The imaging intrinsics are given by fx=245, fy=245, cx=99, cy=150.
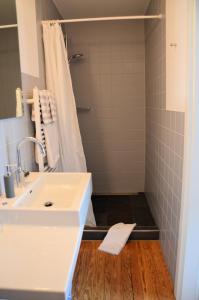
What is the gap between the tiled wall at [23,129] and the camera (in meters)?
1.47

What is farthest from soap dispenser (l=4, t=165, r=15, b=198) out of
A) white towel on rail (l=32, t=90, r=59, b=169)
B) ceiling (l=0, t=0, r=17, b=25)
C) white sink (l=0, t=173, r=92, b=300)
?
ceiling (l=0, t=0, r=17, b=25)

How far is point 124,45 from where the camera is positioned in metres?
3.09

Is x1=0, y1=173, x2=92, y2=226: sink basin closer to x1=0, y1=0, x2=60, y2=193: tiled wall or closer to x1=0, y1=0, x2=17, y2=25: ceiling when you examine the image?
x1=0, y1=0, x2=60, y2=193: tiled wall

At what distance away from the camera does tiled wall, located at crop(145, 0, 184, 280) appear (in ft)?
5.50

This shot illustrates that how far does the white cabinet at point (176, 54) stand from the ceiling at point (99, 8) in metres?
0.87

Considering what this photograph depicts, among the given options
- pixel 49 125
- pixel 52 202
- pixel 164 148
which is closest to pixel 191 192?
pixel 164 148

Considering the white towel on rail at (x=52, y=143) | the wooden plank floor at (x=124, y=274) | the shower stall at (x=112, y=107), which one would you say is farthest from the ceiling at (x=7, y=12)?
the wooden plank floor at (x=124, y=274)

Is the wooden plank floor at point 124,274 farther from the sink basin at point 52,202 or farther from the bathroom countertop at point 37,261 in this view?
the bathroom countertop at point 37,261

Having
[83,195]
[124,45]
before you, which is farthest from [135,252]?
[124,45]

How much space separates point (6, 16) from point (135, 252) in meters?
2.04

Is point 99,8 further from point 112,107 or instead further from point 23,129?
point 23,129

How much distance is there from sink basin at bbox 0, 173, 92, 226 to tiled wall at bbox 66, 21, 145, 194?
166 cm

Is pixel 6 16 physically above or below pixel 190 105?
above

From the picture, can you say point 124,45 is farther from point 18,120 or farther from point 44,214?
point 44,214
